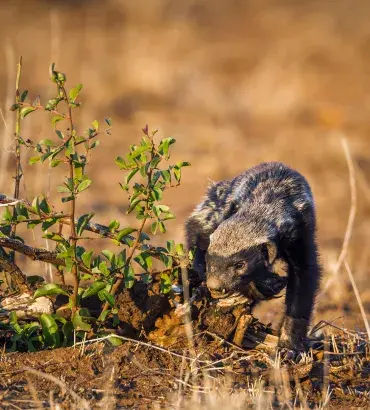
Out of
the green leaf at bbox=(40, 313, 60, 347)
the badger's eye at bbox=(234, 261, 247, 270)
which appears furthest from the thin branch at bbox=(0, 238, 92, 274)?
the badger's eye at bbox=(234, 261, 247, 270)

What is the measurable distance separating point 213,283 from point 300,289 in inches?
34.4

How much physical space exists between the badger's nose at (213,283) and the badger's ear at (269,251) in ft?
1.58

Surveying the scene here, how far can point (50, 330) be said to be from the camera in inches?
228

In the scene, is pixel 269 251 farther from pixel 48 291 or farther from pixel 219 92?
pixel 219 92

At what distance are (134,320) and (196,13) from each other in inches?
→ 876

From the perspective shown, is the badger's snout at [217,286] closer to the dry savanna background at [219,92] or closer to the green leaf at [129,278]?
the green leaf at [129,278]

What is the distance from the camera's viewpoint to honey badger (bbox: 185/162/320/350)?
20.0 ft

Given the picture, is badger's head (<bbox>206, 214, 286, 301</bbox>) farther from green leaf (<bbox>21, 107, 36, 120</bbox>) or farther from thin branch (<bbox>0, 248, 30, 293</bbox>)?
green leaf (<bbox>21, 107, 36, 120</bbox>)

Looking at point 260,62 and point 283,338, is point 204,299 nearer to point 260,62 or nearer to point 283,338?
point 283,338

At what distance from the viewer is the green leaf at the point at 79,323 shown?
5691 millimetres

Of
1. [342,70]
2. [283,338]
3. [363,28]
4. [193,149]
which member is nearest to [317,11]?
[363,28]

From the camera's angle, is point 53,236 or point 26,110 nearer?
point 26,110

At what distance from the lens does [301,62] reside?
829 inches

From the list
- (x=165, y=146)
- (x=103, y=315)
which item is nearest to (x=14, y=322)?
(x=103, y=315)
